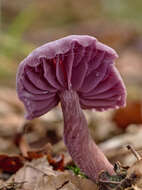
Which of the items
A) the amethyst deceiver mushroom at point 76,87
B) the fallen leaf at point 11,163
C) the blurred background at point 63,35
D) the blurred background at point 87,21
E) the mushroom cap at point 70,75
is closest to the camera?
the mushroom cap at point 70,75

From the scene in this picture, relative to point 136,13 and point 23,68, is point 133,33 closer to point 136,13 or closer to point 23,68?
point 136,13

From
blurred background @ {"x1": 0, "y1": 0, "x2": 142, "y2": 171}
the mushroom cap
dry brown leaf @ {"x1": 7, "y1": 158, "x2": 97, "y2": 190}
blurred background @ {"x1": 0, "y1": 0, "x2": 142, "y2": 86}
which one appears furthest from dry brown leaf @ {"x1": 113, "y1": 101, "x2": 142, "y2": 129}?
blurred background @ {"x1": 0, "y1": 0, "x2": 142, "y2": 86}

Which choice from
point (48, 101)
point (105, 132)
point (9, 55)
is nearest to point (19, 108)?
point (9, 55)

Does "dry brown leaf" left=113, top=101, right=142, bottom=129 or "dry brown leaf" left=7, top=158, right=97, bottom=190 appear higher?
"dry brown leaf" left=7, top=158, right=97, bottom=190

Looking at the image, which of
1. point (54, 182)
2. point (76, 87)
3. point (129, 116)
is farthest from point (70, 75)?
point (129, 116)

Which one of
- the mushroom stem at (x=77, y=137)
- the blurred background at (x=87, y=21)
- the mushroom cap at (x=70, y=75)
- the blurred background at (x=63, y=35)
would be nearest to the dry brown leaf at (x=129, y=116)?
the blurred background at (x=63, y=35)

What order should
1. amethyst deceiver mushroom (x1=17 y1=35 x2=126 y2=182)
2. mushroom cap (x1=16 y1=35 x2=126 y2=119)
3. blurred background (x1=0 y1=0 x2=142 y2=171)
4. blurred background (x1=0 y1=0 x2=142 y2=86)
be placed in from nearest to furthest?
mushroom cap (x1=16 y1=35 x2=126 y2=119), amethyst deceiver mushroom (x1=17 y1=35 x2=126 y2=182), blurred background (x1=0 y1=0 x2=142 y2=171), blurred background (x1=0 y1=0 x2=142 y2=86)

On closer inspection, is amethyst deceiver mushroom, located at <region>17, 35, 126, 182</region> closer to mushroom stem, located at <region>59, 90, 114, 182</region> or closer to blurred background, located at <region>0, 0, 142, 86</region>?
mushroom stem, located at <region>59, 90, 114, 182</region>

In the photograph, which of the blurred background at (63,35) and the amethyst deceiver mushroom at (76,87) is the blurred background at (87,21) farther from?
the amethyst deceiver mushroom at (76,87)
